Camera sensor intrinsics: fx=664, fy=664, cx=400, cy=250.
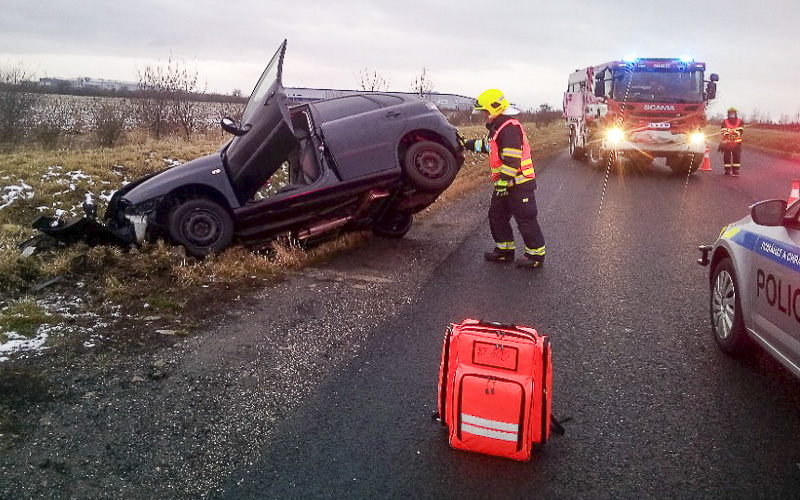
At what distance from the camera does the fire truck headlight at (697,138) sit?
15789mm

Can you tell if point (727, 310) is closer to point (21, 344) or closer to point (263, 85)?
point (263, 85)

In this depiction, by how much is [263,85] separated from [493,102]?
7.94ft

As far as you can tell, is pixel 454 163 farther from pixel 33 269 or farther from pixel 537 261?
pixel 33 269

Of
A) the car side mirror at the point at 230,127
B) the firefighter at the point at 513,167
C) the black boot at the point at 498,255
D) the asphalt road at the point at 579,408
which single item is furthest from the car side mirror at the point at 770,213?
the car side mirror at the point at 230,127

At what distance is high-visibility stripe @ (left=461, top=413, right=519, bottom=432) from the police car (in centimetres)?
164

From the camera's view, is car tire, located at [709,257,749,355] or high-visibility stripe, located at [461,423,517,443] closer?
high-visibility stripe, located at [461,423,517,443]

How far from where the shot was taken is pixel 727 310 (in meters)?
4.58

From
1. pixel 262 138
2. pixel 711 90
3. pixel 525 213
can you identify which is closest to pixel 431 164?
pixel 525 213

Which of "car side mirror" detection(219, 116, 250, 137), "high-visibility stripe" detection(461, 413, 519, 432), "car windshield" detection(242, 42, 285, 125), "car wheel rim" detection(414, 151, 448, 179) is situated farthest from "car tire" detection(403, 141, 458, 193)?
"high-visibility stripe" detection(461, 413, 519, 432)

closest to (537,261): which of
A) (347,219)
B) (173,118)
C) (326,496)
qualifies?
(347,219)

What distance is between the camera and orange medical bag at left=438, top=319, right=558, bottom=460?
3.09 meters

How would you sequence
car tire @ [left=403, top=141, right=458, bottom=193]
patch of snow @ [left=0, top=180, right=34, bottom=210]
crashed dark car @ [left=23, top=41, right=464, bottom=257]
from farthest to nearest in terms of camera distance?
patch of snow @ [left=0, top=180, right=34, bottom=210], car tire @ [left=403, top=141, right=458, bottom=193], crashed dark car @ [left=23, top=41, right=464, bottom=257]

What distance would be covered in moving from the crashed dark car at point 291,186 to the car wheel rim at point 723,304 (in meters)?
3.44

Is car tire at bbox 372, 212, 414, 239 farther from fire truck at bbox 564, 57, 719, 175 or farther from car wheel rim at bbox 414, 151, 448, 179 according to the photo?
fire truck at bbox 564, 57, 719, 175
